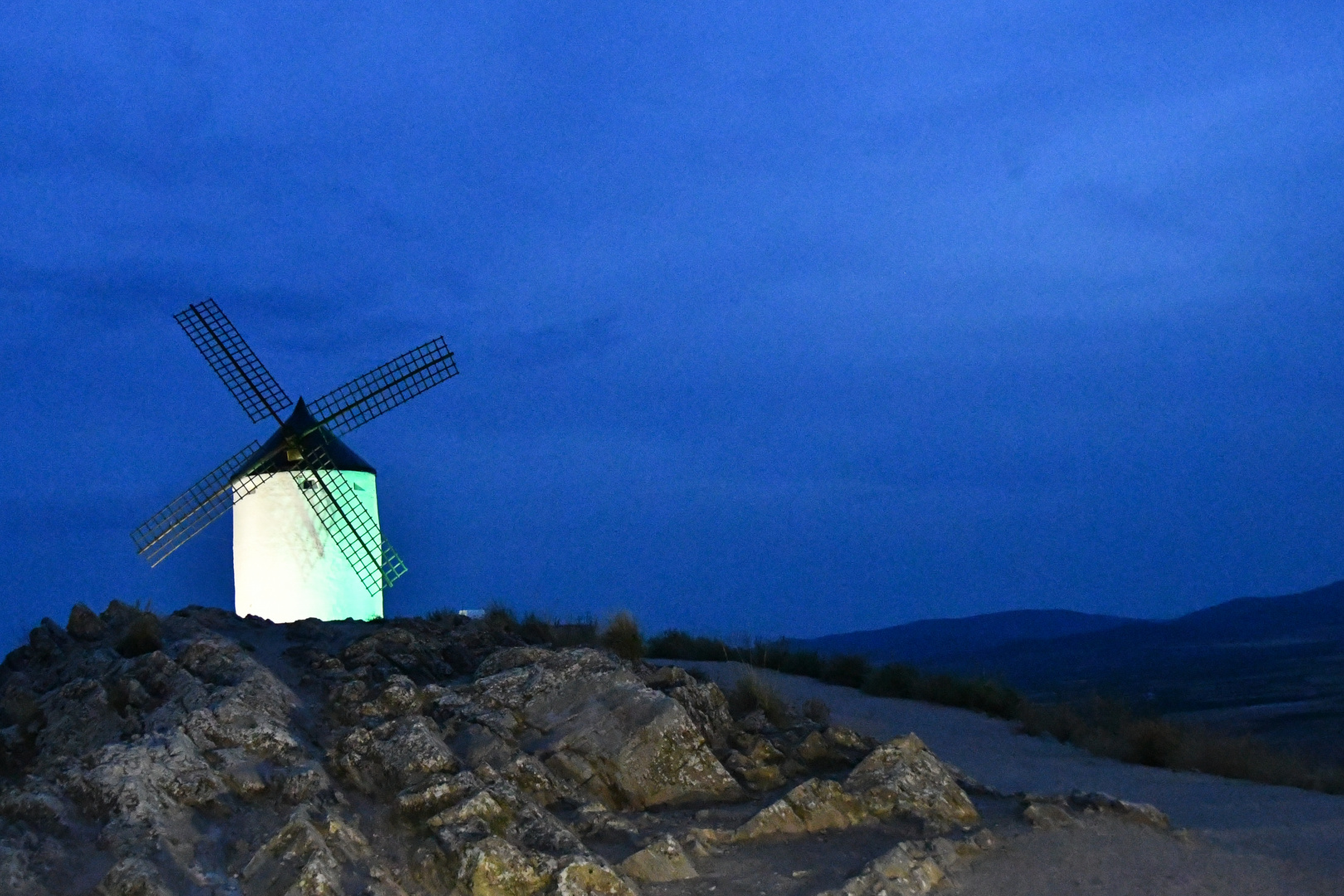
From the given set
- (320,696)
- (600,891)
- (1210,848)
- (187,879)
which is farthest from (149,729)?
(1210,848)

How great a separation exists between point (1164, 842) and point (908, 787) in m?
2.02

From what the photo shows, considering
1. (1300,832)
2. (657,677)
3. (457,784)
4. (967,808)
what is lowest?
(1300,832)

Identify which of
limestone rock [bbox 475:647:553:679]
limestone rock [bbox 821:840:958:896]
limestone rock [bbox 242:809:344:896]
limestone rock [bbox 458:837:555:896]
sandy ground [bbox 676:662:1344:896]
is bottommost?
sandy ground [bbox 676:662:1344:896]

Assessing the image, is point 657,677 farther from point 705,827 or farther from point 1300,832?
point 1300,832

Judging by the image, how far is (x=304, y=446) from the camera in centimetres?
2062

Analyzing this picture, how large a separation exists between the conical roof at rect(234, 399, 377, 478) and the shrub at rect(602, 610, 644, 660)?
23.7ft

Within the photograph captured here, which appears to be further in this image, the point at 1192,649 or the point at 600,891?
the point at 1192,649

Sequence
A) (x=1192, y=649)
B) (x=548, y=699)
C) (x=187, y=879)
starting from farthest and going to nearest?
(x=1192, y=649)
(x=548, y=699)
(x=187, y=879)

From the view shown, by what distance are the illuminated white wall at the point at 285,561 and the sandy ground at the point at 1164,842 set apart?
10797 millimetres

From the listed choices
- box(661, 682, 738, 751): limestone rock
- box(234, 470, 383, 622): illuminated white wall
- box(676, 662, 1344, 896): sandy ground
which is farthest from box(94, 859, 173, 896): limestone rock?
box(234, 470, 383, 622): illuminated white wall

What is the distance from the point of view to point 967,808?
32.8ft

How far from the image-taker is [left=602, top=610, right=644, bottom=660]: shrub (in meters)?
15.5

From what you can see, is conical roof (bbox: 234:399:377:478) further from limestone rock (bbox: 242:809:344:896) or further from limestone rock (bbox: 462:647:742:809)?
limestone rock (bbox: 242:809:344:896)

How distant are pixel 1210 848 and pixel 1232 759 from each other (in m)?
5.21
